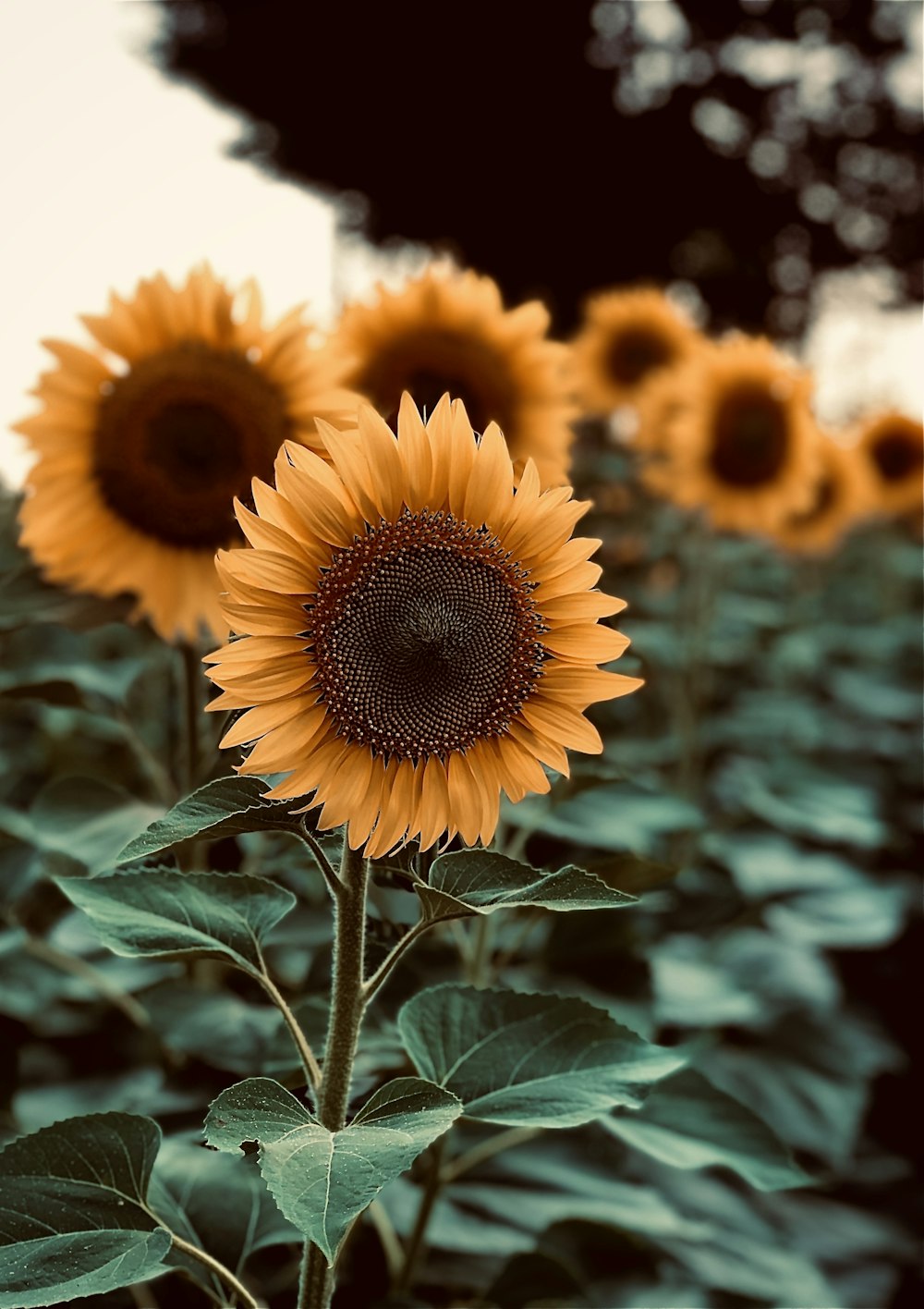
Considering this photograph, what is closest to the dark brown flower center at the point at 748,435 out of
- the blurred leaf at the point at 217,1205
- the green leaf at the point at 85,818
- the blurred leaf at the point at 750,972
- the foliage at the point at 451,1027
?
the foliage at the point at 451,1027

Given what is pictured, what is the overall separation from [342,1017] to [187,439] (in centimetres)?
59

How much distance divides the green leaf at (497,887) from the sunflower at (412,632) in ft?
0.07

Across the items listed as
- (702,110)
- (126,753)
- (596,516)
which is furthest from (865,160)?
(126,753)

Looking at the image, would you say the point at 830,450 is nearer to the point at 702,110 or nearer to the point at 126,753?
the point at 126,753

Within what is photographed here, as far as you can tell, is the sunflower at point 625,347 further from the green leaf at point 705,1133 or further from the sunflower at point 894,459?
the green leaf at point 705,1133

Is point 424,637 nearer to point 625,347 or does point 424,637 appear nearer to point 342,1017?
point 342,1017

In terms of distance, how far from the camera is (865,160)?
7.65 metres

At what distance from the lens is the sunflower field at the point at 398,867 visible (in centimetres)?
63

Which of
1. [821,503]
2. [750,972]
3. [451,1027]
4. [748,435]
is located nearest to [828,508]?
[821,503]

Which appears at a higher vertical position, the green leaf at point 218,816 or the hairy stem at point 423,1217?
the green leaf at point 218,816

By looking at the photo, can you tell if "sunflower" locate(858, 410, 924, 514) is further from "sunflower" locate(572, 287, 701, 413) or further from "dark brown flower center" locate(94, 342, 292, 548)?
"dark brown flower center" locate(94, 342, 292, 548)

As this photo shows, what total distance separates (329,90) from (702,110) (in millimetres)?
1993

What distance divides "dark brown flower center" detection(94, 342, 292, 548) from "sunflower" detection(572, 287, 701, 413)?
1.70 m

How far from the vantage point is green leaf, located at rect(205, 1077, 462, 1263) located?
520 millimetres
